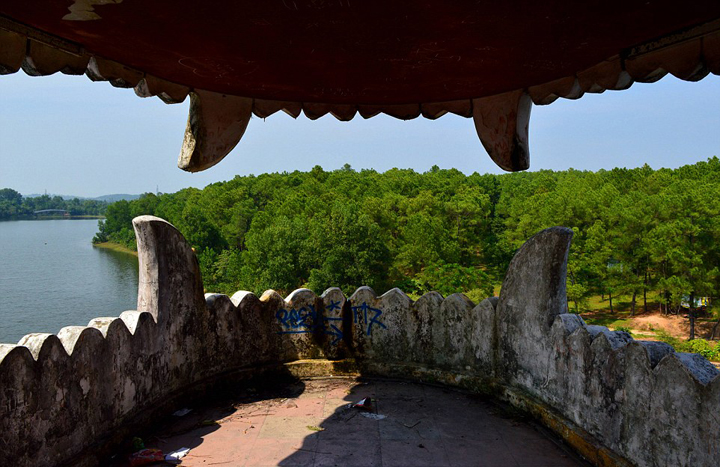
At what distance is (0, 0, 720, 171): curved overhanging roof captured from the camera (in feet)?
8.66

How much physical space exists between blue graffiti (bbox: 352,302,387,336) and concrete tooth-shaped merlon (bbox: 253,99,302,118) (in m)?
2.77

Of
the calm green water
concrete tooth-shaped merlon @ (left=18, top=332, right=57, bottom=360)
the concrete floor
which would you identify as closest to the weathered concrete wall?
concrete tooth-shaped merlon @ (left=18, top=332, right=57, bottom=360)

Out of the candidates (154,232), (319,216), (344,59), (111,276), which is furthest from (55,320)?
(344,59)

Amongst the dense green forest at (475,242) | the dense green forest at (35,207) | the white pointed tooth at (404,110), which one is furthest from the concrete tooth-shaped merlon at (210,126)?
the dense green forest at (35,207)

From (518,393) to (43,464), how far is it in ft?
14.5

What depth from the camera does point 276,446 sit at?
4871 millimetres

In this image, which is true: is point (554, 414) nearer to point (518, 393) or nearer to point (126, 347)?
point (518, 393)

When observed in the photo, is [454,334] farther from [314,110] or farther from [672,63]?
[672,63]

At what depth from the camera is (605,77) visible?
3.81 m

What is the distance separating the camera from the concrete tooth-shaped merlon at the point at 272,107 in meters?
5.04

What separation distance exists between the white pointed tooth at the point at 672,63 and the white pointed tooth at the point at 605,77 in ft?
0.33

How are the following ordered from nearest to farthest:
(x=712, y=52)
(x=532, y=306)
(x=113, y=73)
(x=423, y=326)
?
(x=712, y=52) < (x=113, y=73) < (x=532, y=306) < (x=423, y=326)

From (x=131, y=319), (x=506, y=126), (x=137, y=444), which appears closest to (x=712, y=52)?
(x=506, y=126)

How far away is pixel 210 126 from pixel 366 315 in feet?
10.3
